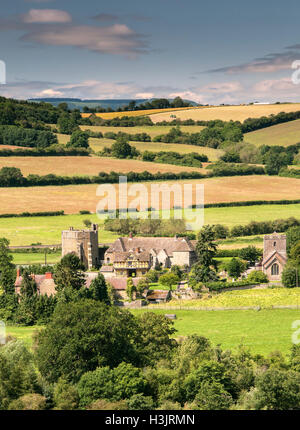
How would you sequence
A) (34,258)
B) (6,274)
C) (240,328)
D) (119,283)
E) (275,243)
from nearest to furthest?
(240,328) → (6,274) → (119,283) → (275,243) → (34,258)

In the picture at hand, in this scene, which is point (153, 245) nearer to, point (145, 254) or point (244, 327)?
point (145, 254)

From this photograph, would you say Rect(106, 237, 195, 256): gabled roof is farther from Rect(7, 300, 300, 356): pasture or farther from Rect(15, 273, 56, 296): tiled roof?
Rect(7, 300, 300, 356): pasture

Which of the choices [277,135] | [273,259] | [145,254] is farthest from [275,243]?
[277,135]

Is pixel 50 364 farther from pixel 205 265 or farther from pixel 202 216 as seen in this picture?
pixel 202 216

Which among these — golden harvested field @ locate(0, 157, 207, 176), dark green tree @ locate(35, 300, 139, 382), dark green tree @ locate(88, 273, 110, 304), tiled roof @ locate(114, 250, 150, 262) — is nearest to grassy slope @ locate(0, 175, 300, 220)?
golden harvested field @ locate(0, 157, 207, 176)

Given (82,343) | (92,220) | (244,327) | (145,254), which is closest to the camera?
(82,343)
